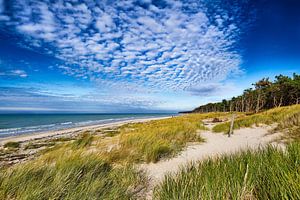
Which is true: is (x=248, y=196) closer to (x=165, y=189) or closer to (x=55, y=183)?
(x=165, y=189)

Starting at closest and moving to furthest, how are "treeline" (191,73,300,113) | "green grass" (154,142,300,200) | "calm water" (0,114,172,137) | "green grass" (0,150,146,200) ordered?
"green grass" (154,142,300,200), "green grass" (0,150,146,200), "calm water" (0,114,172,137), "treeline" (191,73,300,113)

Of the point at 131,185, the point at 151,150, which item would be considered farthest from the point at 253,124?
the point at 131,185

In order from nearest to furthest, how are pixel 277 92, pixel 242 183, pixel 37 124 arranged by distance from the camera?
pixel 242 183 < pixel 37 124 < pixel 277 92

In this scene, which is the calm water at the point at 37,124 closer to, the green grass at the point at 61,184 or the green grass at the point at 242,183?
the green grass at the point at 61,184

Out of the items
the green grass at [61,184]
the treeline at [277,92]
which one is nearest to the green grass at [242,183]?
the green grass at [61,184]

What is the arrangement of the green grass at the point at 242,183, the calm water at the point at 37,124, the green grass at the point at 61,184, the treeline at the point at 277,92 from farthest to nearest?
the treeline at the point at 277,92 → the calm water at the point at 37,124 → the green grass at the point at 61,184 → the green grass at the point at 242,183

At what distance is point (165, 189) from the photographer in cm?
276

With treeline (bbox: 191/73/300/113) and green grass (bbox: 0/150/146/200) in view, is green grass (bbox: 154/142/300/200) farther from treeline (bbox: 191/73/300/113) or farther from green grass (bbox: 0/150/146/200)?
treeline (bbox: 191/73/300/113)

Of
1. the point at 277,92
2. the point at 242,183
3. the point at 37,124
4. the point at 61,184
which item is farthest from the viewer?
the point at 277,92

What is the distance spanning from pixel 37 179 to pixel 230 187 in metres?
2.81

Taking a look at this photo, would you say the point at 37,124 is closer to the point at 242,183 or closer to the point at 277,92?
the point at 242,183

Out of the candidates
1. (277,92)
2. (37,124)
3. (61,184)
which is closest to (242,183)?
(61,184)

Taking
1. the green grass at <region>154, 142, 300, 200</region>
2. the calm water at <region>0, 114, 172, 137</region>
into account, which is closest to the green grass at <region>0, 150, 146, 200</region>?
the green grass at <region>154, 142, 300, 200</region>

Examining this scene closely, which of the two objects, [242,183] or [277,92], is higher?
[277,92]
